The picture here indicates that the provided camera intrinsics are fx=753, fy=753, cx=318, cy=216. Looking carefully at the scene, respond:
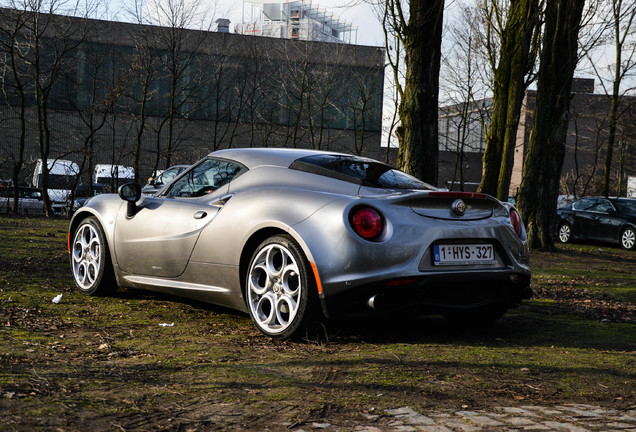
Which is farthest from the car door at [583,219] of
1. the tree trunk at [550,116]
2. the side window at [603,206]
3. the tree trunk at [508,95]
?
the tree trunk at [550,116]

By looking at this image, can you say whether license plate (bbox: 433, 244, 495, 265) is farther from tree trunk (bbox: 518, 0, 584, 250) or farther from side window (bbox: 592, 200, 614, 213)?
side window (bbox: 592, 200, 614, 213)

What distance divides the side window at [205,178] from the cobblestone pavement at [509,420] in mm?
3024

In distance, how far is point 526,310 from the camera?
721cm

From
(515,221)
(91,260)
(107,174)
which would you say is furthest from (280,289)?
(107,174)

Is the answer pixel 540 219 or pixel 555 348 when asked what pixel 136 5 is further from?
pixel 555 348

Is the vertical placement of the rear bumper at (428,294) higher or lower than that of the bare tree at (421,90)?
lower

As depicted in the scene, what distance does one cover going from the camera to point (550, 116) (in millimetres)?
16938

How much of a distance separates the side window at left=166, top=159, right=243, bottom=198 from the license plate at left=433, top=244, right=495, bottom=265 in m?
1.77

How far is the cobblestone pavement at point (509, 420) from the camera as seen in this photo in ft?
10.5

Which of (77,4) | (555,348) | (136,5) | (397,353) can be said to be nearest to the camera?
(397,353)

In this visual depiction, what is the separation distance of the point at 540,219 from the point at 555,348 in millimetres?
12747

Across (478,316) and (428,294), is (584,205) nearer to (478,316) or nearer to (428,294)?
(478,316)

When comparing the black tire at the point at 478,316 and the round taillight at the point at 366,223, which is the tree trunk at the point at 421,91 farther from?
the round taillight at the point at 366,223

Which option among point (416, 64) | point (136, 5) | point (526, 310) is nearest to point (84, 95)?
point (136, 5)
